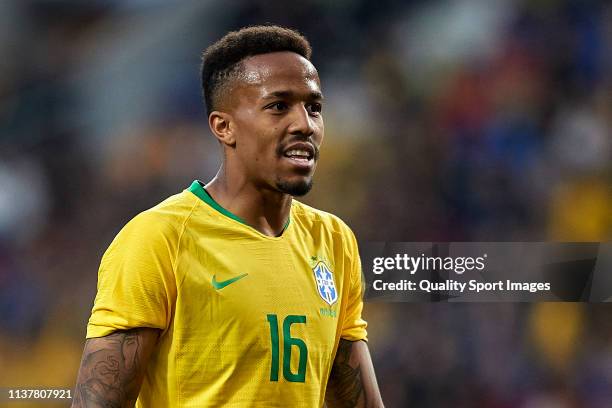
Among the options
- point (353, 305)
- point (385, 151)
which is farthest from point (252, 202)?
point (385, 151)

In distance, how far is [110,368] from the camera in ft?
4.11

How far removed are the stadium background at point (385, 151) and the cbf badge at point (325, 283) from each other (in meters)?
1.39

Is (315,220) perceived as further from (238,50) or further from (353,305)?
(238,50)

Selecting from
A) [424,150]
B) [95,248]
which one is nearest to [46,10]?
[95,248]

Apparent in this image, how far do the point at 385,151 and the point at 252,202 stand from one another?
149cm

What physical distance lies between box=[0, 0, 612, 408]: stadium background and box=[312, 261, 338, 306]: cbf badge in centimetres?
139

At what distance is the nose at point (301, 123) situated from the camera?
1.38 meters

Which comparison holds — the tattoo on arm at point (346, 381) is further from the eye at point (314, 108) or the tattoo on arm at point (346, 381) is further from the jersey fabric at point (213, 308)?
the eye at point (314, 108)

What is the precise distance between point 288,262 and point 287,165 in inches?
6.2

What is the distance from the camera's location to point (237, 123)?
Answer: 1.45 metres

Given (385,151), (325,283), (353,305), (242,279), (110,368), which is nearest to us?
(110,368)

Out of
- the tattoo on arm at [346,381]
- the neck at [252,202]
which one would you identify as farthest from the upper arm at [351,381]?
the neck at [252,202]

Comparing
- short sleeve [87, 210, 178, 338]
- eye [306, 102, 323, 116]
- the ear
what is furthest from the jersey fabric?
eye [306, 102, 323, 116]

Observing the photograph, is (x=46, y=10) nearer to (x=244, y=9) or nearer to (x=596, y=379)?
(x=244, y=9)
